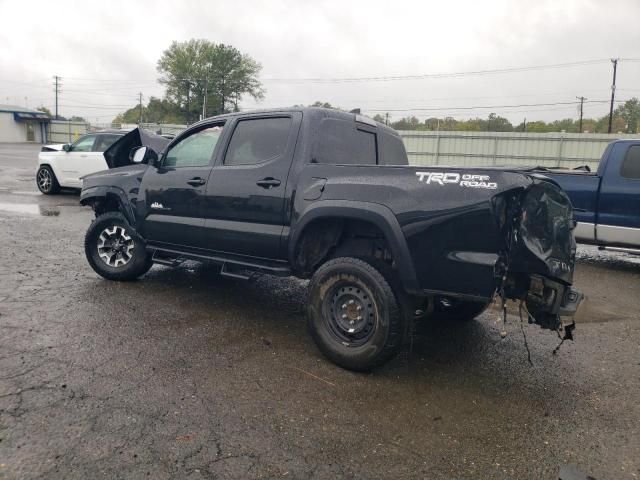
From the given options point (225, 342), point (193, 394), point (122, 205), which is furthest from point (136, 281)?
point (193, 394)

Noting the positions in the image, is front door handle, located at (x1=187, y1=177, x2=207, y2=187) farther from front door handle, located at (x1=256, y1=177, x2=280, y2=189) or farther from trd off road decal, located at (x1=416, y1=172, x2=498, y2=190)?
trd off road decal, located at (x1=416, y1=172, x2=498, y2=190)

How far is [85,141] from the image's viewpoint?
1373 cm

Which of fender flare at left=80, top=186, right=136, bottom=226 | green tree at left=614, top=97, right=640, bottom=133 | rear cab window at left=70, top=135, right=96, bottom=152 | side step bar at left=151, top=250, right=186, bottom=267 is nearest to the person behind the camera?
side step bar at left=151, top=250, right=186, bottom=267

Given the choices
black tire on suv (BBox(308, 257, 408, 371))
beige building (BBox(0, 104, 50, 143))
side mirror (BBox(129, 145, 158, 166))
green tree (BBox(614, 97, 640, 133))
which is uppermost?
green tree (BBox(614, 97, 640, 133))

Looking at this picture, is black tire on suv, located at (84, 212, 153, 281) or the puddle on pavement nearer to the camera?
black tire on suv, located at (84, 212, 153, 281)

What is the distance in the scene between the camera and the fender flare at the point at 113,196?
5719 millimetres

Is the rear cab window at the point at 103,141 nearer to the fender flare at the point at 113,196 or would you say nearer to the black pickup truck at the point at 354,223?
the fender flare at the point at 113,196

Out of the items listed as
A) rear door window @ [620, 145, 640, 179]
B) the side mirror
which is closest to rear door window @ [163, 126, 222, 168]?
the side mirror

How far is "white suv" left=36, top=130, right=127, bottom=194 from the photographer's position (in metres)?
13.4

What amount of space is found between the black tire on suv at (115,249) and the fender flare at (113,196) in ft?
0.47

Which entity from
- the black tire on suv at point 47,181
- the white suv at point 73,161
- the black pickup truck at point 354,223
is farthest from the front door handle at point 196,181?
the black tire on suv at point 47,181

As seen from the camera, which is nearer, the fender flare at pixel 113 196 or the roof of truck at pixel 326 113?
the roof of truck at pixel 326 113

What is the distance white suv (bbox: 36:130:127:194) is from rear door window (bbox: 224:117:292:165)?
378 inches

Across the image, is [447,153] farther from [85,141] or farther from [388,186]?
[388,186]
